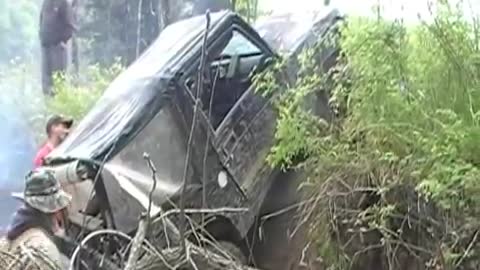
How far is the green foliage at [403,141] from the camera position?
12.3 ft

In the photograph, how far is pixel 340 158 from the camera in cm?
427

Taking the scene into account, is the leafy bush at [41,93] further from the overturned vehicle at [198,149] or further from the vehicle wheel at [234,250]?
the vehicle wheel at [234,250]

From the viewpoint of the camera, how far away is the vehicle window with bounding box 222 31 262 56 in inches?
205

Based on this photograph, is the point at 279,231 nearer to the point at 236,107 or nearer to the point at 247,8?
the point at 236,107

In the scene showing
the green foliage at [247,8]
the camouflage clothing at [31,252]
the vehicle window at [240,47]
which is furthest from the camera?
the green foliage at [247,8]

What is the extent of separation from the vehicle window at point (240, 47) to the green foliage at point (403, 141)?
31.4 inches

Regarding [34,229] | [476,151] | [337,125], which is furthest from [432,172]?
[34,229]

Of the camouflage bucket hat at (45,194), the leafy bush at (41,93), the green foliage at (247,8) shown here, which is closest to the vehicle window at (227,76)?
the camouflage bucket hat at (45,194)

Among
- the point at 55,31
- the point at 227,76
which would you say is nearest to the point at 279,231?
the point at 227,76

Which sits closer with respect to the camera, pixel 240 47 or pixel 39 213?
pixel 39 213

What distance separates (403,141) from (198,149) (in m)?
1.09

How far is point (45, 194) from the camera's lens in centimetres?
400

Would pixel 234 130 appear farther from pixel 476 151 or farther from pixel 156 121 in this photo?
pixel 476 151

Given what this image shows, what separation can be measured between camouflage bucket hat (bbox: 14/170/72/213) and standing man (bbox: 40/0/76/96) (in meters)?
4.07
